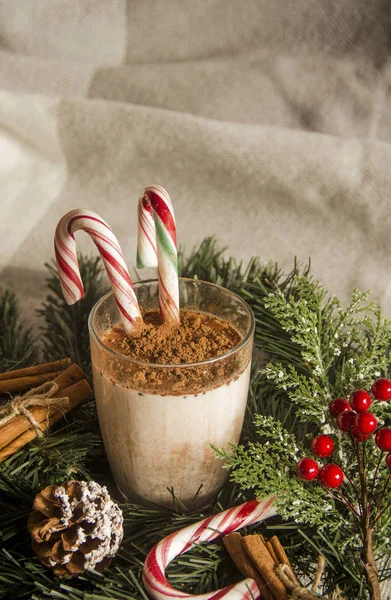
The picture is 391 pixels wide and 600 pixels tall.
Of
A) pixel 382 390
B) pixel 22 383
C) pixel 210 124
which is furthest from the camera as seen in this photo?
pixel 210 124

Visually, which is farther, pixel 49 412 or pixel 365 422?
pixel 49 412

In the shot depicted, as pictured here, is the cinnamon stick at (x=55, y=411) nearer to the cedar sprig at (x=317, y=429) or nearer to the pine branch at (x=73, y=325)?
the pine branch at (x=73, y=325)

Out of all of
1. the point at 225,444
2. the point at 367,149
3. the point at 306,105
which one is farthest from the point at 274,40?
the point at 225,444

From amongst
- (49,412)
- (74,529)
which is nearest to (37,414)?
(49,412)

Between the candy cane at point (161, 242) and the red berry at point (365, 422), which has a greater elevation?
the candy cane at point (161, 242)

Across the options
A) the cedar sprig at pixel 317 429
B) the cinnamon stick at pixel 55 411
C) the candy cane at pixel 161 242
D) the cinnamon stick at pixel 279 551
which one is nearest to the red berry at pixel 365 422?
the cedar sprig at pixel 317 429

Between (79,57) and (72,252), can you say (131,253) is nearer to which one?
(79,57)

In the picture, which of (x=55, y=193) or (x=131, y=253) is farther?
(x=55, y=193)

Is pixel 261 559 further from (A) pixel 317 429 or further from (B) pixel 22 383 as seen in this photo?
(B) pixel 22 383
